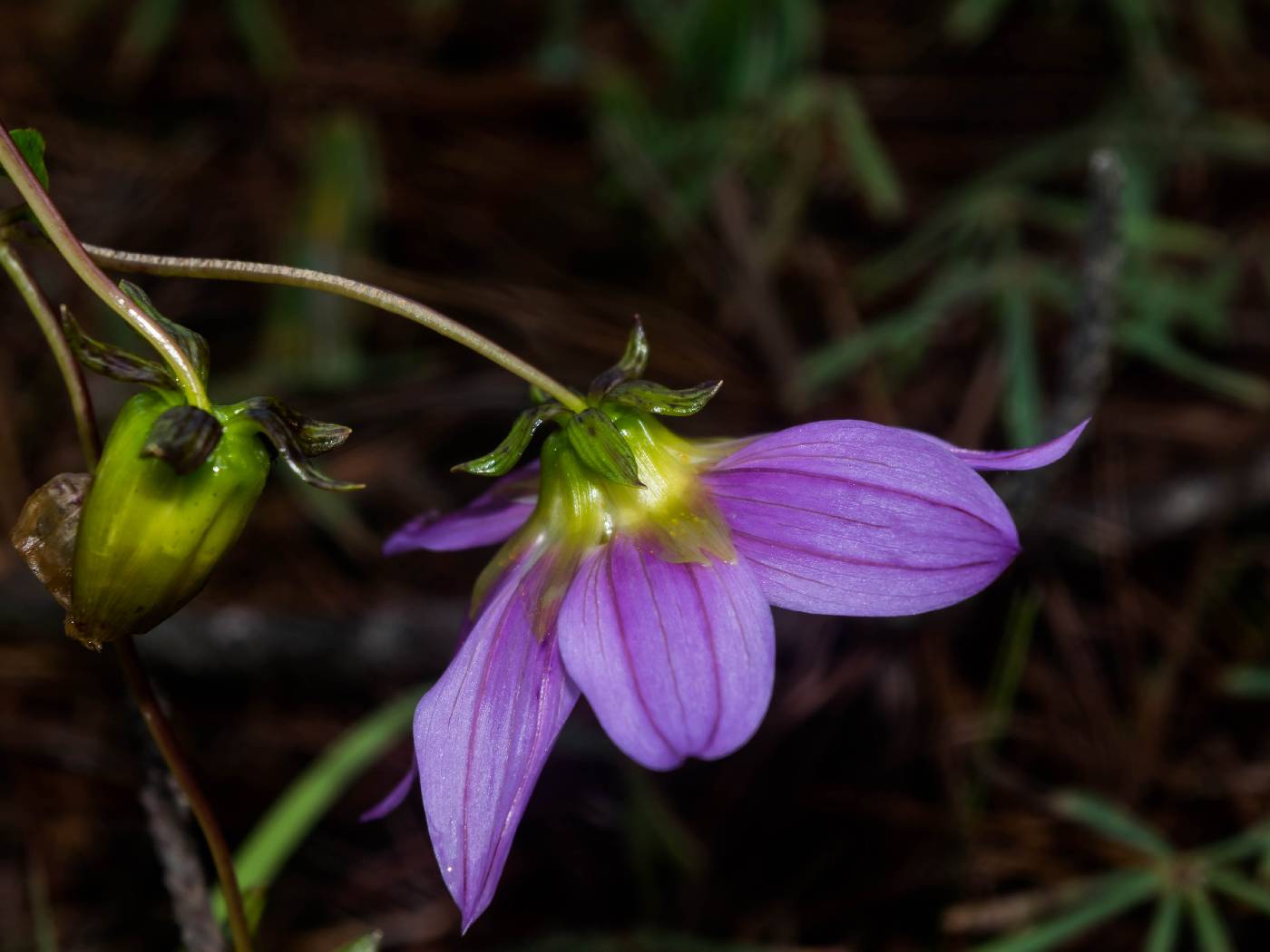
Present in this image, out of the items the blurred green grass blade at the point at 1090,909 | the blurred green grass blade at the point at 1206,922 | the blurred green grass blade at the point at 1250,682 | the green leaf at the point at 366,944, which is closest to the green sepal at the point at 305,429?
the green leaf at the point at 366,944

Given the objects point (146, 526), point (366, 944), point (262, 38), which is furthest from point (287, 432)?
point (262, 38)

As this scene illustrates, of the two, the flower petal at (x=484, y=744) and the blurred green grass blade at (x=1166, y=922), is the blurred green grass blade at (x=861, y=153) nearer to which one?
the blurred green grass blade at (x=1166, y=922)

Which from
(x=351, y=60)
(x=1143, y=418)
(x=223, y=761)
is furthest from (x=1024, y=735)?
(x=351, y=60)

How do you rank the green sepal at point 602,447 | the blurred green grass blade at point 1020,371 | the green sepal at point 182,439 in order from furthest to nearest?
the blurred green grass blade at point 1020,371, the green sepal at point 602,447, the green sepal at point 182,439

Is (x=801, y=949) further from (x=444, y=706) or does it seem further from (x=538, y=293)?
(x=538, y=293)

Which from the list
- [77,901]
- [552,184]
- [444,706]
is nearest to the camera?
[444,706]

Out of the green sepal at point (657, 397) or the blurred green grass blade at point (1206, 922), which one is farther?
the blurred green grass blade at point (1206, 922)

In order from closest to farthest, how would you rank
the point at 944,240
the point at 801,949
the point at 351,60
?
the point at 801,949, the point at 944,240, the point at 351,60
